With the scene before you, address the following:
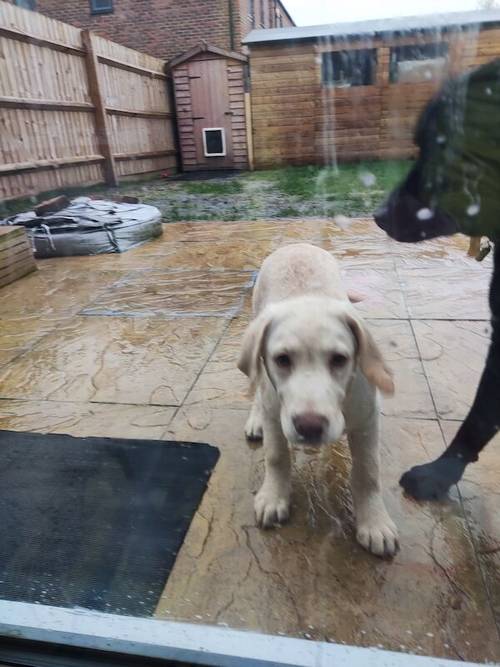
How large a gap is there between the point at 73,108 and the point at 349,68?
41.3 inches

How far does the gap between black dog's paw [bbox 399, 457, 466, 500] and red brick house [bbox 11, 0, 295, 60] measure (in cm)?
101

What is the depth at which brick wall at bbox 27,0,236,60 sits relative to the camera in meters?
1.04

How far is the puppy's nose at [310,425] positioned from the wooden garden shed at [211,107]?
558 mm

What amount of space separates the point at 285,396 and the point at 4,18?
1253mm

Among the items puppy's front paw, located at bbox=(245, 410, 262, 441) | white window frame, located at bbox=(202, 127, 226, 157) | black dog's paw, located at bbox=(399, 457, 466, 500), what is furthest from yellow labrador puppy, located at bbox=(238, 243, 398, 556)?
white window frame, located at bbox=(202, 127, 226, 157)

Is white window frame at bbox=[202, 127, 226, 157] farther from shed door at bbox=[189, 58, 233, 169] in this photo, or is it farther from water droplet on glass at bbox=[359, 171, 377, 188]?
water droplet on glass at bbox=[359, 171, 377, 188]

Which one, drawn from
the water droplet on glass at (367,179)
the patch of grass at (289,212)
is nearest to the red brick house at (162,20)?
the water droplet on glass at (367,179)

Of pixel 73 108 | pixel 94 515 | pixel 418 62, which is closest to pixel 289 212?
pixel 73 108

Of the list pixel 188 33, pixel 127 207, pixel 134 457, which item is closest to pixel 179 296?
pixel 127 207

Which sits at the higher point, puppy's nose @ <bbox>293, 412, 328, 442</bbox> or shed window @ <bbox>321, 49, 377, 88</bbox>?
shed window @ <bbox>321, 49, 377, 88</bbox>

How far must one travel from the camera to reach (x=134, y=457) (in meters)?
1.32

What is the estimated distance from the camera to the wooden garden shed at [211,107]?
101 cm

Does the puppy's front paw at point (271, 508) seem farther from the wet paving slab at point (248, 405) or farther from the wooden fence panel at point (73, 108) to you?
the wooden fence panel at point (73, 108)

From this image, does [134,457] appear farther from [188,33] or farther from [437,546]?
[188,33]
